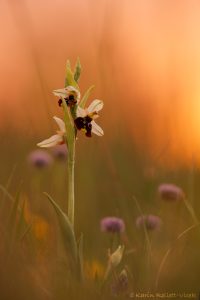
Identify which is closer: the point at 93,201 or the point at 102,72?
the point at 93,201

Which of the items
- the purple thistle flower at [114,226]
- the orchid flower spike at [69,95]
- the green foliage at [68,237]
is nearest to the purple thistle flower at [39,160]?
the purple thistle flower at [114,226]

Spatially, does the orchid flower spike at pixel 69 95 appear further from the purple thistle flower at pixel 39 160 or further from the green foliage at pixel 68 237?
the purple thistle flower at pixel 39 160

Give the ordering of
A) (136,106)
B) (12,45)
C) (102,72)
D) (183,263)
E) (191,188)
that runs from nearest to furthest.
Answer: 1. (183,263)
2. (191,188)
3. (102,72)
4. (136,106)
5. (12,45)

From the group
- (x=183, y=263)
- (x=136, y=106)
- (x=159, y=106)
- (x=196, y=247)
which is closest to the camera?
(x=183, y=263)

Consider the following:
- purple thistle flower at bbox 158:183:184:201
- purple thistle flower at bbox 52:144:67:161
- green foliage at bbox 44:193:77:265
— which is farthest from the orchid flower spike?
purple thistle flower at bbox 52:144:67:161

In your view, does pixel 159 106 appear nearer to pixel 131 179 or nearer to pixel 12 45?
pixel 131 179

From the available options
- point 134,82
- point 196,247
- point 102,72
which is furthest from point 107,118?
point 196,247

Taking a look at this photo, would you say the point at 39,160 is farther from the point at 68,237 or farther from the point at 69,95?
the point at 68,237

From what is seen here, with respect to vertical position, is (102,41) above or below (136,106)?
above
